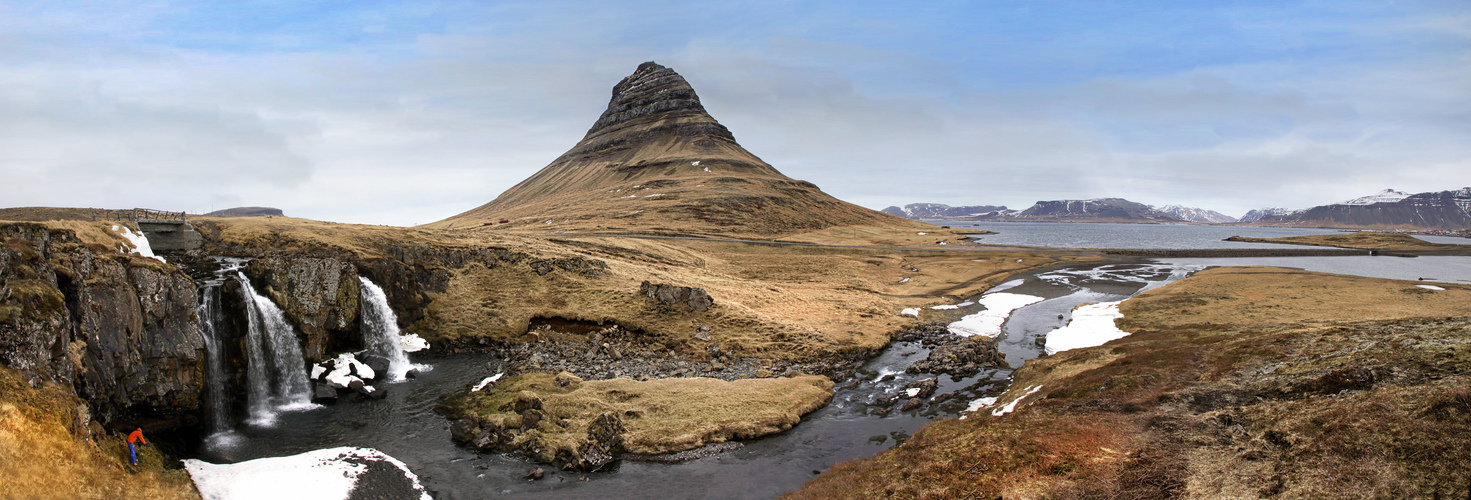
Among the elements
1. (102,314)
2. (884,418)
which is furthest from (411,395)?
(884,418)

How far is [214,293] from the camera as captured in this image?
96.1 ft

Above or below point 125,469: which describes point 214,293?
above

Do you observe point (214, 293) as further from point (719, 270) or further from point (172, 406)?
point (719, 270)

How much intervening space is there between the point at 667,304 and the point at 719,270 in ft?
110

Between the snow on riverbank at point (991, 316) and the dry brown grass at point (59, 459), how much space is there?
148 feet

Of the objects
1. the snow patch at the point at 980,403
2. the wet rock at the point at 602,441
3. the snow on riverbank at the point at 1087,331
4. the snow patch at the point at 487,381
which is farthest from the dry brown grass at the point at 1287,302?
the snow patch at the point at 487,381

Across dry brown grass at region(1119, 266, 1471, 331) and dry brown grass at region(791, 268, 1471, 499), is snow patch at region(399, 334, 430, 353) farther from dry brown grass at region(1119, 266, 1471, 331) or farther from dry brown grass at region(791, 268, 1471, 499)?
dry brown grass at region(1119, 266, 1471, 331)

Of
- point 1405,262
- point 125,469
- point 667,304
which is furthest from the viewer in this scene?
point 1405,262

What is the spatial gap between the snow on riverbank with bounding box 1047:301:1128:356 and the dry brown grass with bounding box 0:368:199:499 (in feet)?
143

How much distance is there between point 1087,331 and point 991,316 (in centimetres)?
1018

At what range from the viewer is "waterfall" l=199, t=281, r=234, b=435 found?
85.1 feet

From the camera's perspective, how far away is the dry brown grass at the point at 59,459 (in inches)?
560

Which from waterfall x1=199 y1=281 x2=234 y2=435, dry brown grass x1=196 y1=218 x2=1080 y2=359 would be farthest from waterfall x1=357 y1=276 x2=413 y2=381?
waterfall x1=199 y1=281 x2=234 y2=435

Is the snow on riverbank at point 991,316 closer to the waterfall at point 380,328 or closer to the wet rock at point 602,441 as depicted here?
the wet rock at point 602,441
